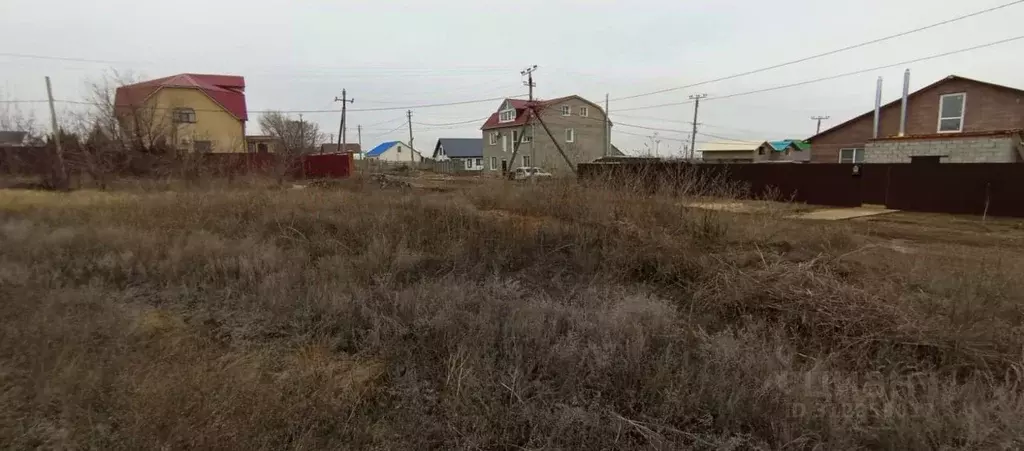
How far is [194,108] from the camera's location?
3059 centimetres

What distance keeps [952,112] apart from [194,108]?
4203cm

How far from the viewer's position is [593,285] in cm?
554

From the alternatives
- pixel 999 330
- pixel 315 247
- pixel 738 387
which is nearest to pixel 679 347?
pixel 738 387

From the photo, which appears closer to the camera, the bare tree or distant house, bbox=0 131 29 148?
distant house, bbox=0 131 29 148

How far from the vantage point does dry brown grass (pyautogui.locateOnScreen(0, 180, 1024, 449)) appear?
260cm

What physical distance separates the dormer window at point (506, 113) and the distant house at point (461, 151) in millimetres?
15496

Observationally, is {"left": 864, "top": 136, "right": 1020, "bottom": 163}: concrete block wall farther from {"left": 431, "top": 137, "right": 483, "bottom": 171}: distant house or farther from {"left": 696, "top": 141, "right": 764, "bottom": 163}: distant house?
{"left": 431, "top": 137, "right": 483, "bottom": 171}: distant house

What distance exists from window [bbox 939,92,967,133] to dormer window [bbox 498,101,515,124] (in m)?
29.7

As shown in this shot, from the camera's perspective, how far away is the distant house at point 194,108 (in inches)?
892

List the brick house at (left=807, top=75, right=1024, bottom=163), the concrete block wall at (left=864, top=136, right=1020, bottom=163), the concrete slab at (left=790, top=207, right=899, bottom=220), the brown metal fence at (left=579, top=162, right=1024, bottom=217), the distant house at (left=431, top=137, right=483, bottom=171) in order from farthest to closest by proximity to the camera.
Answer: the distant house at (left=431, top=137, right=483, bottom=171) < the brick house at (left=807, top=75, right=1024, bottom=163) < the concrete block wall at (left=864, top=136, right=1020, bottom=163) < the concrete slab at (left=790, top=207, right=899, bottom=220) < the brown metal fence at (left=579, top=162, right=1024, bottom=217)

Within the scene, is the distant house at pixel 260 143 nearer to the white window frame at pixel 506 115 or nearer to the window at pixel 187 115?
the window at pixel 187 115

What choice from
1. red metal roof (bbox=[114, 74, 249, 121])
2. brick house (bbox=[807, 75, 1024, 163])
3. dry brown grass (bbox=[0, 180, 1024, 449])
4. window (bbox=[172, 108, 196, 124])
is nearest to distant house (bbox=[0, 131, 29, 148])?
red metal roof (bbox=[114, 74, 249, 121])

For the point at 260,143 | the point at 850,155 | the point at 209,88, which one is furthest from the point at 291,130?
the point at 850,155

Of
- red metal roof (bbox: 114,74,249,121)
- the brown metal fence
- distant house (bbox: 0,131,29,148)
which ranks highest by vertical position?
red metal roof (bbox: 114,74,249,121)
